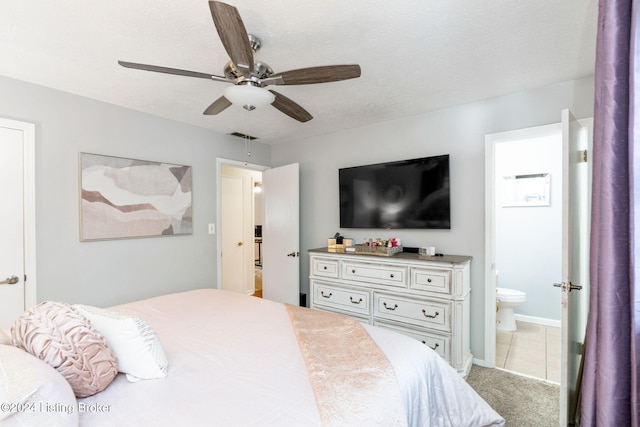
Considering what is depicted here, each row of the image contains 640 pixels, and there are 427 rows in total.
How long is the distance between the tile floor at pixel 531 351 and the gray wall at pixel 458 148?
372mm

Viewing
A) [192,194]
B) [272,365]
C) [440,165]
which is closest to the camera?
[272,365]

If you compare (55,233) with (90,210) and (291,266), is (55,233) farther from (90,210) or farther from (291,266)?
(291,266)

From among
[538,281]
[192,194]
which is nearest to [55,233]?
[192,194]

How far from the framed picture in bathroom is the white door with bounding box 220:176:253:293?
3954 millimetres

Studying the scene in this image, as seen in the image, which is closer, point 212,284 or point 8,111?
point 8,111

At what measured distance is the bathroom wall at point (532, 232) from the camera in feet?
12.2

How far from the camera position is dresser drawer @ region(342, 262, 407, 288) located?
9.00ft

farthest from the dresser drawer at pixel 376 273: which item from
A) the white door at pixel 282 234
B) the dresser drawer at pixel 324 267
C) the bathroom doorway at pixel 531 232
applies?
the bathroom doorway at pixel 531 232

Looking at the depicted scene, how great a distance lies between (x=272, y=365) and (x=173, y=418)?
1.39ft

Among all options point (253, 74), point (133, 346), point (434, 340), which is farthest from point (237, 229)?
point (133, 346)

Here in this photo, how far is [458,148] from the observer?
2.92 m

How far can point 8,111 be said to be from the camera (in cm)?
226

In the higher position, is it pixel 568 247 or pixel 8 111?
pixel 8 111

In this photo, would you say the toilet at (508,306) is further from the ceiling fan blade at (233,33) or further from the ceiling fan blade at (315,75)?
the ceiling fan blade at (233,33)
